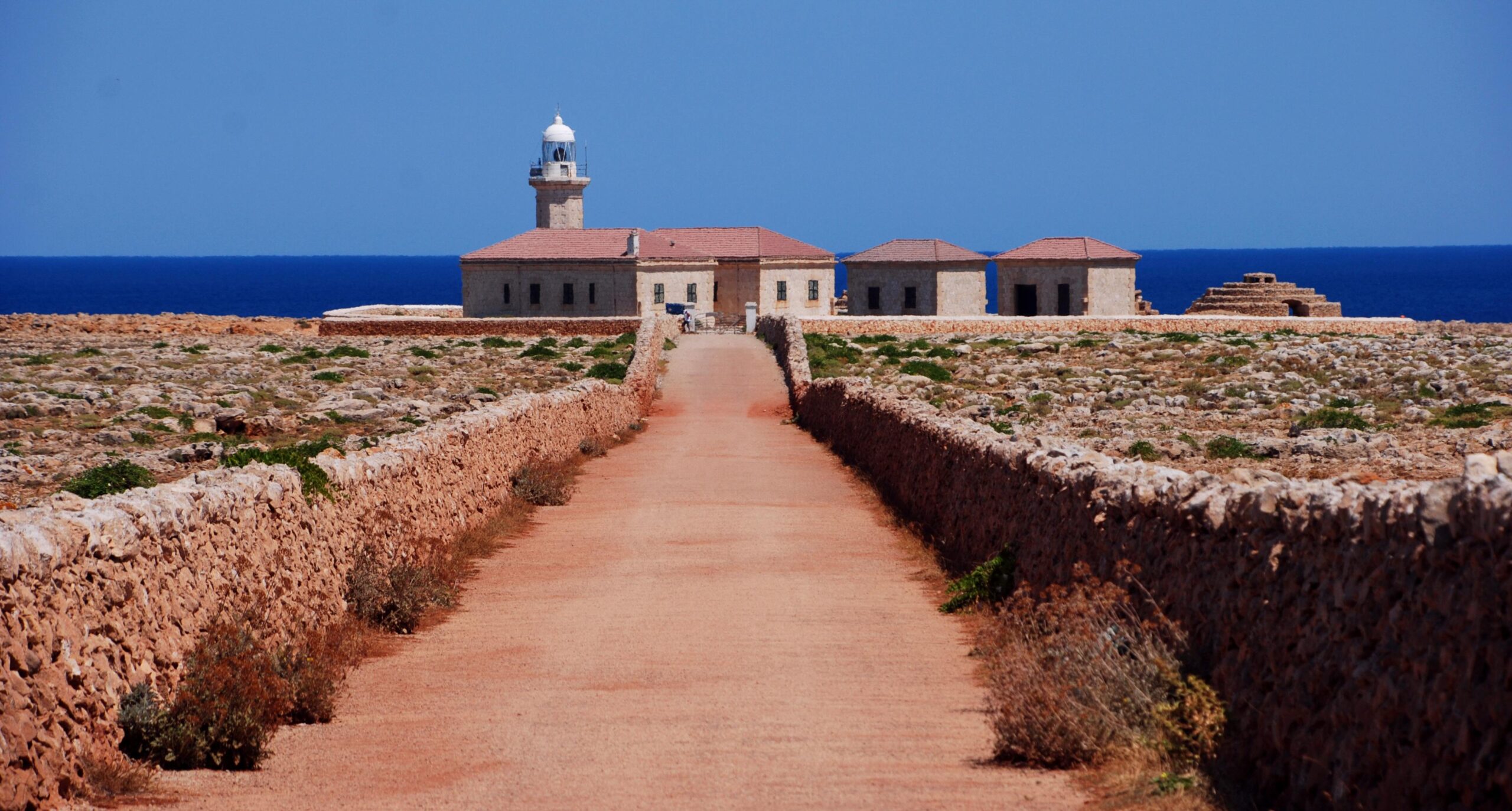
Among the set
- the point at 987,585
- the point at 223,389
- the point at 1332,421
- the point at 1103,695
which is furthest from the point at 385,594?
the point at 223,389

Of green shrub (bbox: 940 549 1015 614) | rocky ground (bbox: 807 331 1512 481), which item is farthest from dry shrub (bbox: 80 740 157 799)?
rocky ground (bbox: 807 331 1512 481)

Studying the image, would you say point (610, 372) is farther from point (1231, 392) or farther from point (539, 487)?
point (539, 487)

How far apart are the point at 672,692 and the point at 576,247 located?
52919 millimetres

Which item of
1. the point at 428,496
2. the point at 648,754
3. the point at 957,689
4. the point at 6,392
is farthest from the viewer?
the point at 6,392

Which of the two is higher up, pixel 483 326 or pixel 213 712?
pixel 483 326

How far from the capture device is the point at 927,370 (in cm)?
3572

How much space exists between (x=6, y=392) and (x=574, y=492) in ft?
48.9

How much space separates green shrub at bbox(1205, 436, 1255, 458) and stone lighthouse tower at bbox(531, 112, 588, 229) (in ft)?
171

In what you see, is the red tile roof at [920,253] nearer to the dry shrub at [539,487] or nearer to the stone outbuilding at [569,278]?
the stone outbuilding at [569,278]

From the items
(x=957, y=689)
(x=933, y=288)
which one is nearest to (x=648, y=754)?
(x=957, y=689)

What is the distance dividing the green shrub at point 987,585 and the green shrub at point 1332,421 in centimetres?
1156

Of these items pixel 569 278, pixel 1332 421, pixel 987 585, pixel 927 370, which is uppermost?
pixel 569 278

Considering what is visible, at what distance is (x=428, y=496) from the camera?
13.7 m

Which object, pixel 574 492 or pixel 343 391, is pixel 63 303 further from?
pixel 574 492
